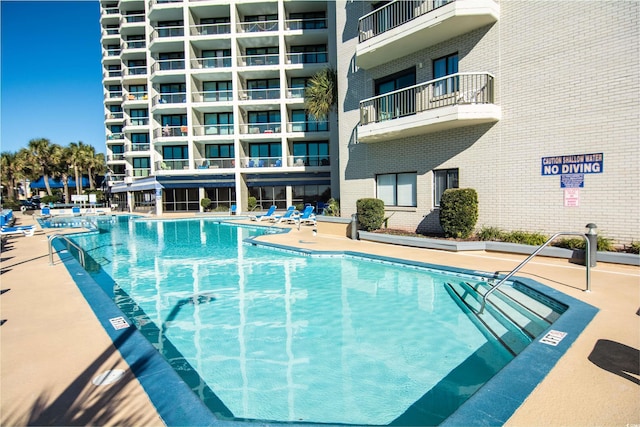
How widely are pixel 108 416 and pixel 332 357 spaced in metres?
2.99

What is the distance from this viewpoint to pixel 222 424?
3.17 metres

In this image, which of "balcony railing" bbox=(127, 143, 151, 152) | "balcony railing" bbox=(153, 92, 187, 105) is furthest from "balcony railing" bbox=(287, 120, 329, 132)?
"balcony railing" bbox=(127, 143, 151, 152)

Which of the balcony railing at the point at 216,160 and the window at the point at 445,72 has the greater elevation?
the window at the point at 445,72

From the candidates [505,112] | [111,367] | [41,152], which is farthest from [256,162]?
[41,152]

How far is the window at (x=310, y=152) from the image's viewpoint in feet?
114

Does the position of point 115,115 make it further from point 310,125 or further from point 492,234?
point 492,234

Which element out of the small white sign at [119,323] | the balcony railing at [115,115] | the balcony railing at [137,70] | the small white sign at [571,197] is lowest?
the small white sign at [119,323]

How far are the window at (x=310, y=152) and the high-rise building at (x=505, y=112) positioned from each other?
53.9ft

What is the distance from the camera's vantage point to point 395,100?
16.3 meters

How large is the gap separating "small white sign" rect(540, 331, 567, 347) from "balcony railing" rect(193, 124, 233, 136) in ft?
110

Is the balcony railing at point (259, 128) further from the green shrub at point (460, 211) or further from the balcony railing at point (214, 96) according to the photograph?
the green shrub at point (460, 211)

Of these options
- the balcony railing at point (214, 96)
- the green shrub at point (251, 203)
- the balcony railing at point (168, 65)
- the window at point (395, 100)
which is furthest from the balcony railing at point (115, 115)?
the window at point (395, 100)

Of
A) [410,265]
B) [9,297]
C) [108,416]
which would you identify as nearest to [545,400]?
[108,416]

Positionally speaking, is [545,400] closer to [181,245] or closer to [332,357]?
[332,357]
